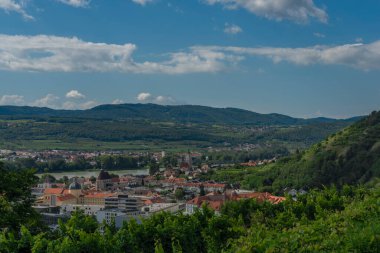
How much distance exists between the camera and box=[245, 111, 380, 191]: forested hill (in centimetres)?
5769

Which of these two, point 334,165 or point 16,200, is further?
point 334,165

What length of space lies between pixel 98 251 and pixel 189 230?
3.48 m

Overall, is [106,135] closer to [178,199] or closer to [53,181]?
[53,181]

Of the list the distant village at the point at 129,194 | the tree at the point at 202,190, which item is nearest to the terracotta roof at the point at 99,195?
the distant village at the point at 129,194

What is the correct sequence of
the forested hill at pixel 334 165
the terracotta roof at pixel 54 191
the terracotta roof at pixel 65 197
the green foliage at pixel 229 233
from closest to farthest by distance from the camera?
the green foliage at pixel 229 233, the forested hill at pixel 334 165, the terracotta roof at pixel 65 197, the terracotta roof at pixel 54 191

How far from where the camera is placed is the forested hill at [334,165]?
5769 centimetres

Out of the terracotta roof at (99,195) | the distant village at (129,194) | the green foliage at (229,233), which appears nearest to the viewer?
the green foliage at (229,233)

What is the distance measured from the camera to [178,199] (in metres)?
63.1

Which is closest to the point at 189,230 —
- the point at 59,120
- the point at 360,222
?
the point at 360,222

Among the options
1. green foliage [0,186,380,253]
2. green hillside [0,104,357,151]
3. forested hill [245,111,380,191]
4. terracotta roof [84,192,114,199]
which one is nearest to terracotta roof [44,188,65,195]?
terracotta roof [84,192,114,199]

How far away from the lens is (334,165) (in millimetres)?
59812

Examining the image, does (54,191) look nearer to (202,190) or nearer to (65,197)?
(65,197)

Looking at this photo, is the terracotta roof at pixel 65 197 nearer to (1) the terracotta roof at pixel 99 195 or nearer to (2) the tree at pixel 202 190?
(1) the terracotta roof at pixel 99 195

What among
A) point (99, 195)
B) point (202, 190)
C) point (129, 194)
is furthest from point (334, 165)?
point (99, 195)
